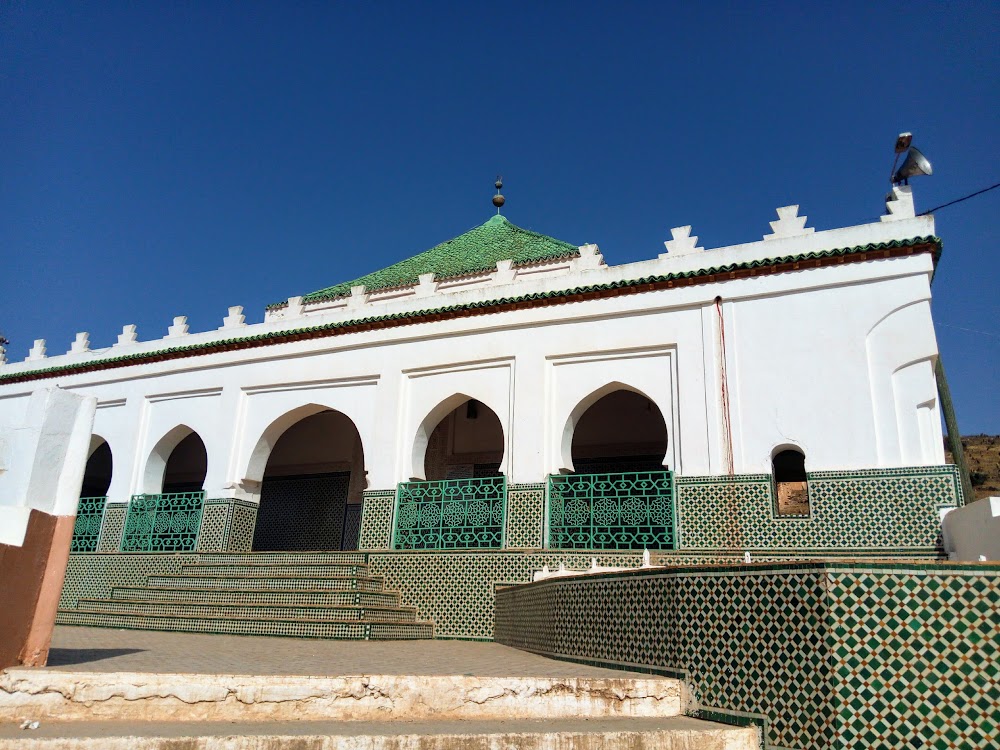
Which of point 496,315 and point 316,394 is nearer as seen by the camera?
point 496,315

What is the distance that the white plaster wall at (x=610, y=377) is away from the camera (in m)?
7.34

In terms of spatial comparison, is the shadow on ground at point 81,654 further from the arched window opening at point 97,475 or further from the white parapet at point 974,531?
the arched window opening at point 97,475

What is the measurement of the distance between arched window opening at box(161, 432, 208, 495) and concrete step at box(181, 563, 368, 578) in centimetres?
486

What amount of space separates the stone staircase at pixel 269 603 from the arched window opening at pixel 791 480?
388 centimetres

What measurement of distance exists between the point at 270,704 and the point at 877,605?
255cm

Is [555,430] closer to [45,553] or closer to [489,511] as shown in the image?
[489,511]

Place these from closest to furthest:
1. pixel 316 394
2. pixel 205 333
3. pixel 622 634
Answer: pixel 622 634 → pixel 316 394 → pixel 205 333

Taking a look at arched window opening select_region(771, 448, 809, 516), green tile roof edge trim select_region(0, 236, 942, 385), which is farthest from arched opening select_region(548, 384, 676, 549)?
green tile roof edge trim select_region(0, 236, 942, 385)

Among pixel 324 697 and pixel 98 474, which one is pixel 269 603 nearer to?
pixel 324 697

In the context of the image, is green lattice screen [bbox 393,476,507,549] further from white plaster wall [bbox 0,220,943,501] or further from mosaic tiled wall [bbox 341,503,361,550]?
mosaic tiled wall [bbox 341,503,361,550]

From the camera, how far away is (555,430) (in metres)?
8.67

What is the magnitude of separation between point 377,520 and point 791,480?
4903 millimetres

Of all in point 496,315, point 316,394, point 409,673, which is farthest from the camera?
point 316,394

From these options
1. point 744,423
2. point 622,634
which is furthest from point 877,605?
point 744,423
